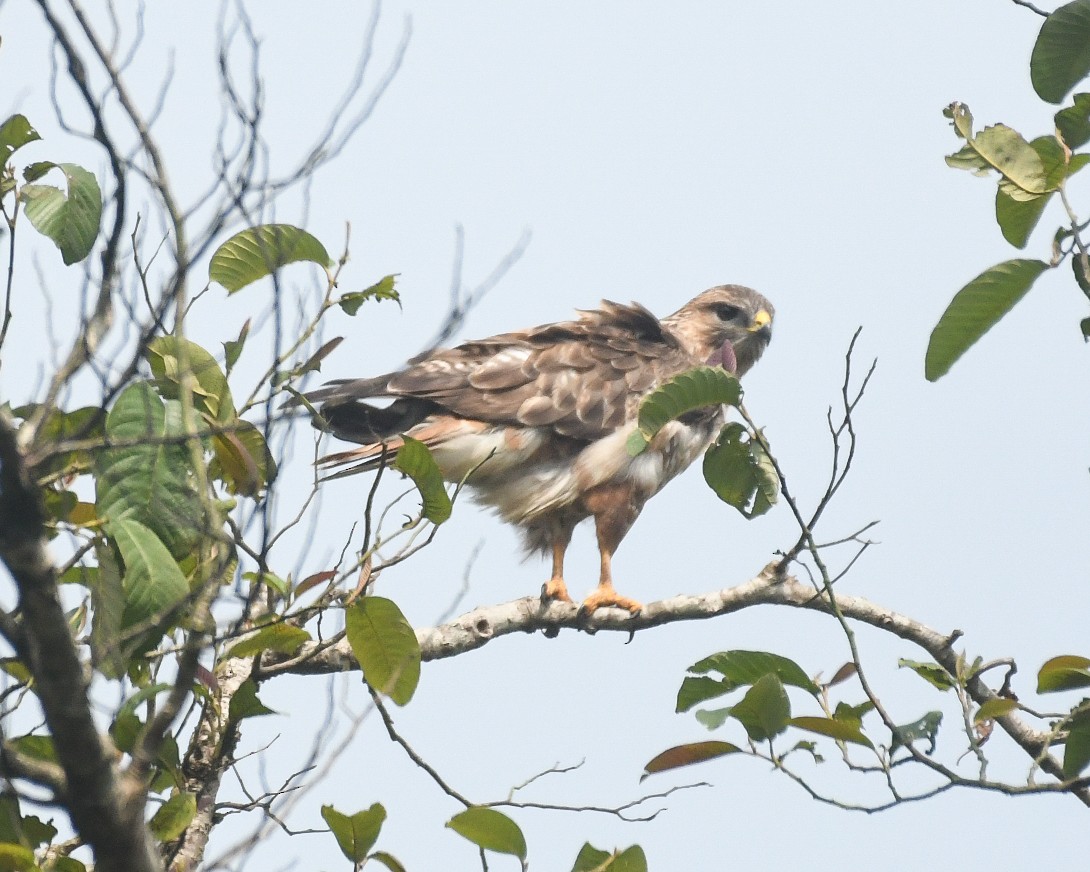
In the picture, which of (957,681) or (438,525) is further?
(957,681)

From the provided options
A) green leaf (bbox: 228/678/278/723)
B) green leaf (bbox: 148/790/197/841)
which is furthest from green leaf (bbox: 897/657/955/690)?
green leaf (bbox: 148/790/197/841)

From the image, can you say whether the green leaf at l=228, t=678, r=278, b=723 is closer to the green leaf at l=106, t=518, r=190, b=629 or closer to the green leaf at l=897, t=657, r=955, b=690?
the green leaf at l=106, t=518, r=190, b=629

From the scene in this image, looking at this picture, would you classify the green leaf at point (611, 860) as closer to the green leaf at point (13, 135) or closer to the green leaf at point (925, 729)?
the green leaf at point (925, 729)

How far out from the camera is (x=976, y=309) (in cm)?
276

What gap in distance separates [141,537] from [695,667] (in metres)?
1.29

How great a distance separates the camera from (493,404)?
5.22 metres

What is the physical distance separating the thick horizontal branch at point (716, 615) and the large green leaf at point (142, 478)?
119 centimetres

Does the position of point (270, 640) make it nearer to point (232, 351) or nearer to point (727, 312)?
point (232, 351)

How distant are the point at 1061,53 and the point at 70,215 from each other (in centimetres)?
204

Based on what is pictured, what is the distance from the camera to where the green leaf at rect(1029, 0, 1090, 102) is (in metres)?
2.57

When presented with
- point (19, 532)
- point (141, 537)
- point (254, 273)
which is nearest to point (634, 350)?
point (254, 273)

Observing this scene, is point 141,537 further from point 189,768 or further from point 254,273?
point 189,768

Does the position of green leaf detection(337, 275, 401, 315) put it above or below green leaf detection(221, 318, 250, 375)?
above

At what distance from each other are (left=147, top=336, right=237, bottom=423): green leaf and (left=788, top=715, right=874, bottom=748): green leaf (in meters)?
1.43
